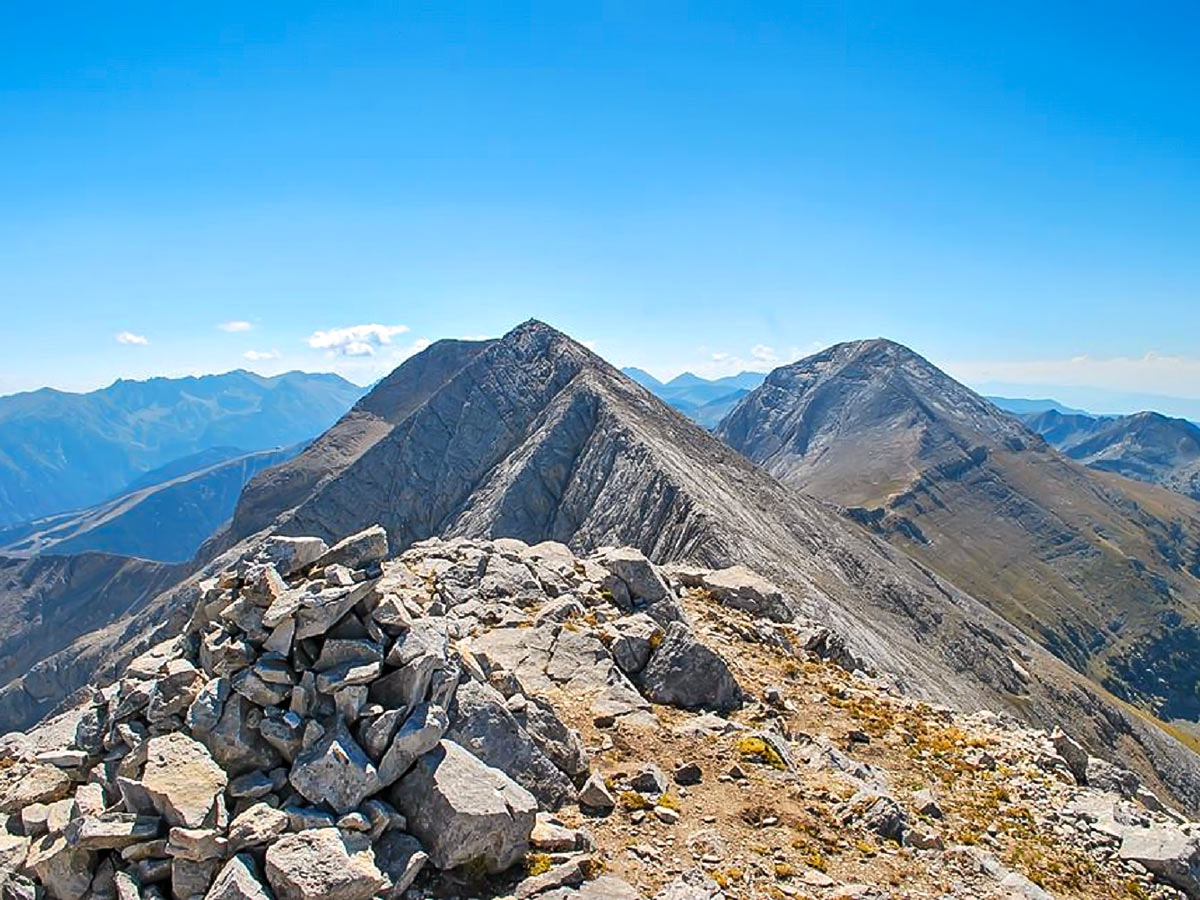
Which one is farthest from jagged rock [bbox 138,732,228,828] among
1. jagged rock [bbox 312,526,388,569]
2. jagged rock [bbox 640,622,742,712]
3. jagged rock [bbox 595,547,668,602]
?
jagged rock [bbox 595,547,668,602]

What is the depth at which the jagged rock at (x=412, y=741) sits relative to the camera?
44.5ft

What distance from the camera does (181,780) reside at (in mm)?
12727

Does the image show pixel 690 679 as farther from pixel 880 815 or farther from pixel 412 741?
pixel 412 741

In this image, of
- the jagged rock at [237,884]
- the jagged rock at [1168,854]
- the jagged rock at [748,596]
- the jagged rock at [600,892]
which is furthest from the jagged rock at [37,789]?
the jagged rock at [748,596]

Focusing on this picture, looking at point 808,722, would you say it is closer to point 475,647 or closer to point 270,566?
point 475,647

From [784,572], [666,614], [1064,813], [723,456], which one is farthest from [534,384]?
[1064,813]

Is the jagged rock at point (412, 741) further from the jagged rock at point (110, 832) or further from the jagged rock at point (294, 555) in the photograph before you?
the jagged rock at point (294, 555)

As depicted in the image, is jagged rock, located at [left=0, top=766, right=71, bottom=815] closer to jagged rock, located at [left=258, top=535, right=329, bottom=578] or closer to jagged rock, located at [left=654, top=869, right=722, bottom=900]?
jagged rock, located at [left=258, top=535, right=329, bottom=578]

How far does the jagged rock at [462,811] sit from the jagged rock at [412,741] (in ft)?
0.64

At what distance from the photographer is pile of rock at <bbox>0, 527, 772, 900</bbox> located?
12.0 metres

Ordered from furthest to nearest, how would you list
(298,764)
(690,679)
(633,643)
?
1. (633,643)
2. (690,679)
3. (298,764)

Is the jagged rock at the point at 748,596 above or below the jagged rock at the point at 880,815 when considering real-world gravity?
above

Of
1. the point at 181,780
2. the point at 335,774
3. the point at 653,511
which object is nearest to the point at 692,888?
the point at 335,774

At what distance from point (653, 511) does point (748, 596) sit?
56634mm
